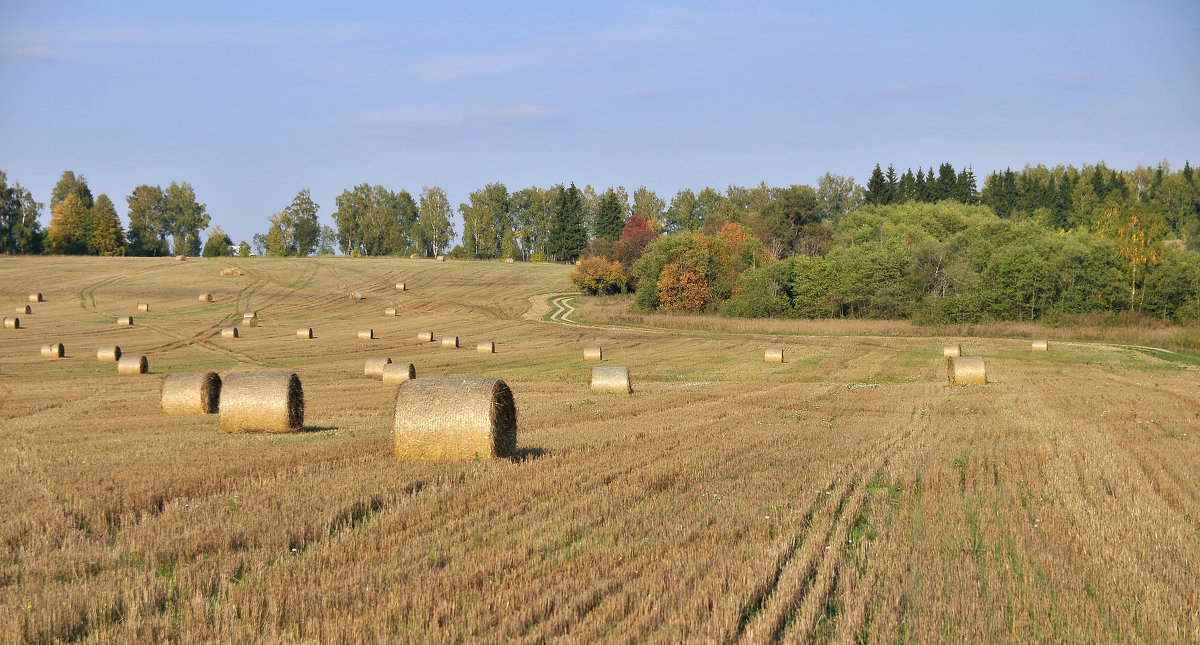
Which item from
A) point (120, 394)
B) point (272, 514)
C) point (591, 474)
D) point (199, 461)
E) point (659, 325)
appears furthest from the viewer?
point (659, 325)

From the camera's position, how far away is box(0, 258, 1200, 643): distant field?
6578 mm

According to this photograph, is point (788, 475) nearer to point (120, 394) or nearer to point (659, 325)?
point (120, 394)

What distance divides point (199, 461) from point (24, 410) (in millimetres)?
12488

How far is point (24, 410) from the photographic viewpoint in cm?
2197

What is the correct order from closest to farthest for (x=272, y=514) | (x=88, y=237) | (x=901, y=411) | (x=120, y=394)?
(x=272, y=514), (x=901, y=411), (x=120, y=394), (x=88, y=237)

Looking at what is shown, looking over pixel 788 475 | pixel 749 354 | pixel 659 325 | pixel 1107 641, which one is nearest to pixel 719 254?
pixel 659 325

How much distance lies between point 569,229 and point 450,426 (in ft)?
388

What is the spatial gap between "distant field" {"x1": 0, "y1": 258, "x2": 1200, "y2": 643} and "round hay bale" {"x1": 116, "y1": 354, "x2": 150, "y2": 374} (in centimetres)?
1007

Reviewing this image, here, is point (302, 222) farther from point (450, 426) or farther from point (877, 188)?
point (450, 426)

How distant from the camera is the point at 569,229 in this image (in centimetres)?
13025

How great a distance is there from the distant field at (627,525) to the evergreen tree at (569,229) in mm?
106262

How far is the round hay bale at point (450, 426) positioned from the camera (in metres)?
12.7

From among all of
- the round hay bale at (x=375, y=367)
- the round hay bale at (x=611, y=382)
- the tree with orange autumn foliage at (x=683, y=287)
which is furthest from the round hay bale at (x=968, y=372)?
the tree with orange autumn foliage at (x=683, y=287)

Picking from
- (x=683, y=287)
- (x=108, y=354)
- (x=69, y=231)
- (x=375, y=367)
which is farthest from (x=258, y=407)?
(x=69, y=231)
